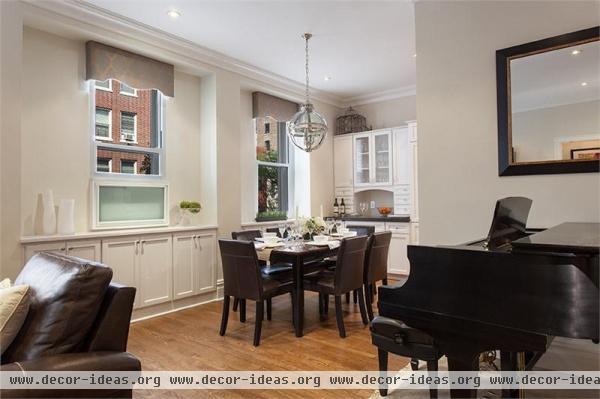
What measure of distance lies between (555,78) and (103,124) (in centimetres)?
416

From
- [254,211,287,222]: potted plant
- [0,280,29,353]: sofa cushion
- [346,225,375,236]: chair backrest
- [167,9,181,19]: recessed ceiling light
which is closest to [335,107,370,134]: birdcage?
[254,211,287,222]: potted plant

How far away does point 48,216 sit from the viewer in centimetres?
333

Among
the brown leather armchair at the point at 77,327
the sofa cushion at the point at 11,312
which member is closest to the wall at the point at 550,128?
the brown leather armchair at the point at 77,327

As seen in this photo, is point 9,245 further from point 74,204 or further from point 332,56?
point 332,56

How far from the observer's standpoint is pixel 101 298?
1622mm

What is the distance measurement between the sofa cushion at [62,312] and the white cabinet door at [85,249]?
6.19ft

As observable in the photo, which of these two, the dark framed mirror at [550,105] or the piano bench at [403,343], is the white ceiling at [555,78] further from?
the piano bench at [403,343]

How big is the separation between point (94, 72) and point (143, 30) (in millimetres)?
674

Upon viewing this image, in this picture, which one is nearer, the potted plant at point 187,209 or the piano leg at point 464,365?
the piano leg at point 464,365

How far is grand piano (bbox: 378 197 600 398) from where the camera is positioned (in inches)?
55.4

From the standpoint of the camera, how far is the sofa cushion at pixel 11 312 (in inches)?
57.9

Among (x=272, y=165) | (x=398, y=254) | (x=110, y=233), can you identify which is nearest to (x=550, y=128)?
(x=398, y=254)

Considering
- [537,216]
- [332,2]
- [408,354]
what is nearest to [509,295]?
[408,354]

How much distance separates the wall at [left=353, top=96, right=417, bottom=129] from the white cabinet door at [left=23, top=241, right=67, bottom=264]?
16.6 feet
